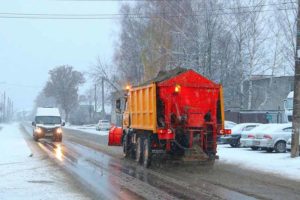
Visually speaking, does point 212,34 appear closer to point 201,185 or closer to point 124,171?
point 124,171

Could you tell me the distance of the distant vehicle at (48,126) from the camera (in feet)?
125

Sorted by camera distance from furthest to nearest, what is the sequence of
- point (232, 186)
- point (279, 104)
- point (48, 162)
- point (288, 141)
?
point (279, 104), point (288, 141), point (48, 162), point (232, 186)

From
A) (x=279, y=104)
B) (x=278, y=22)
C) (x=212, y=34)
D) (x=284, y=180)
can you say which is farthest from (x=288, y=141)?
(x=279, y=104)

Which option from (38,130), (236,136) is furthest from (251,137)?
(38,130)

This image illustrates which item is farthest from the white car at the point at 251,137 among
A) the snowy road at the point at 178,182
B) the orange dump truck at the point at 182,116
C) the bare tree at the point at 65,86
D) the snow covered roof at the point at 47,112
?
the bare tree at the point at 65,86

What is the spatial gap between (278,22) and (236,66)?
571cm

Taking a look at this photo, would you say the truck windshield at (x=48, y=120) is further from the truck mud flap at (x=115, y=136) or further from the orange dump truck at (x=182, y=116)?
the orange dump truck at (x=182, y=116)

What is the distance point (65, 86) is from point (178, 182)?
10967cm

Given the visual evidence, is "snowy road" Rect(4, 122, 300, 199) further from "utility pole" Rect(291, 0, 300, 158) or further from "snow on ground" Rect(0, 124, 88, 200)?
"utility pole" Rect(291, 0, 300, 158)

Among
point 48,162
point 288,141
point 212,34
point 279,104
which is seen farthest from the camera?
point 279,104

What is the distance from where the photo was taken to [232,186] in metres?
13.6

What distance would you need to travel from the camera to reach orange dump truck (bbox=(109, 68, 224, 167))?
57.4 ft

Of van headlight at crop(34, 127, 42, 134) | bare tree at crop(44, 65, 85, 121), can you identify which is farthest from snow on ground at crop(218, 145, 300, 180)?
bare tree at crop(44, 65, 85, 121)

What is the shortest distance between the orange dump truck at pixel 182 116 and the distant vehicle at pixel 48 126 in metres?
20.5
